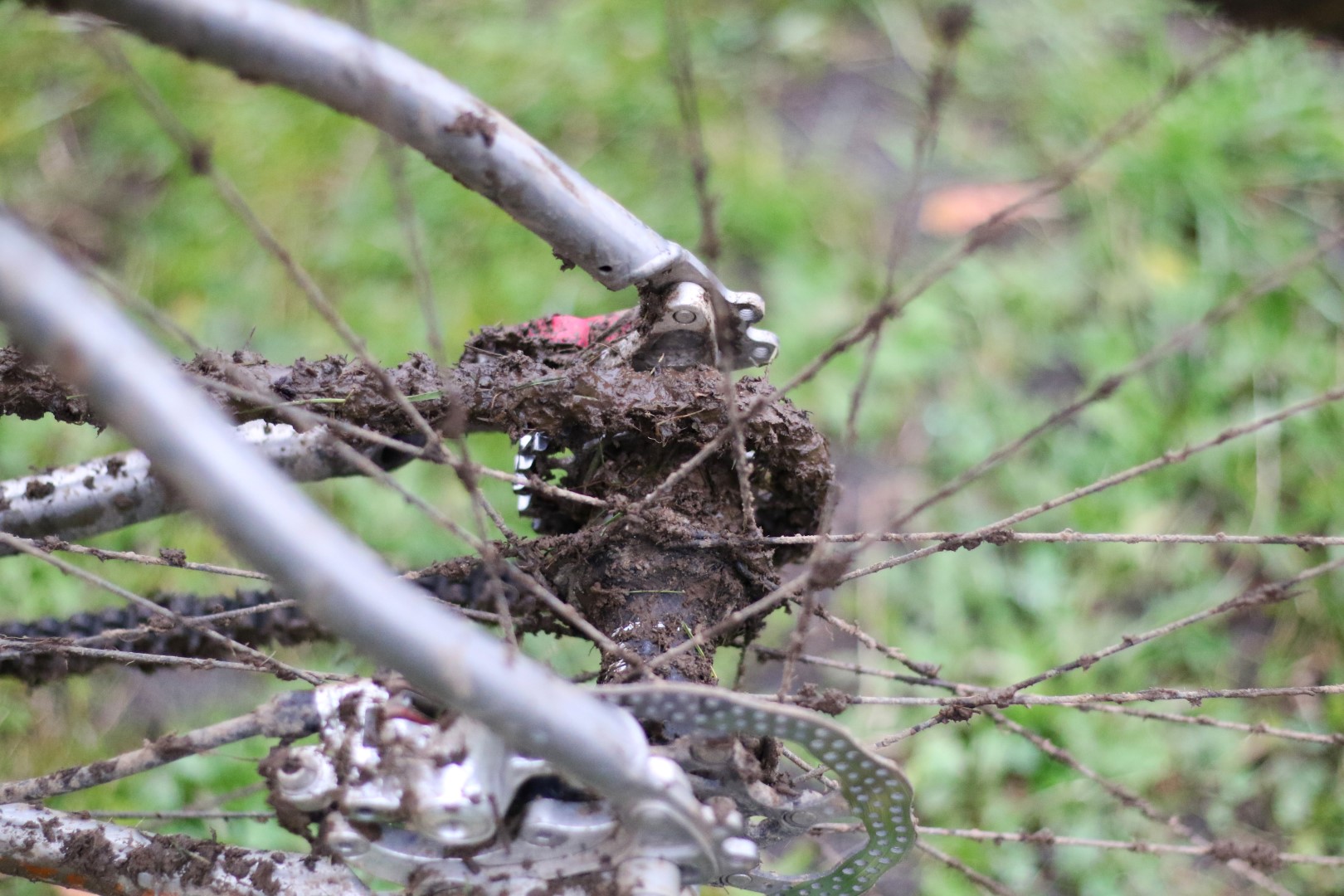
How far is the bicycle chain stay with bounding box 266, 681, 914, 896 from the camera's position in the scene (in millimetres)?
750

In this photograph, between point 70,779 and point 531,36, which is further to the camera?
point 531,36

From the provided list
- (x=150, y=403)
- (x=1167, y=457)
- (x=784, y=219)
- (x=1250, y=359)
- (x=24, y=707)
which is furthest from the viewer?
(x=784, y=219)

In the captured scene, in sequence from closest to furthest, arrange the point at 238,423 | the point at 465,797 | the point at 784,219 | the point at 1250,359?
the point at 465,797
the point at 238,423
the point at 1250,359
the point at 784,219

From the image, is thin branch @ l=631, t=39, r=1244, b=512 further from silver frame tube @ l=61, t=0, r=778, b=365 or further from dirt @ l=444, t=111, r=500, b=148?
dirt @ l=444, t=111, r=500, b=148

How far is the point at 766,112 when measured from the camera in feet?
9.05

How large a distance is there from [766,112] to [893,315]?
2.12 m

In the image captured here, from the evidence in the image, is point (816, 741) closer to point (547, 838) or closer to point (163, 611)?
point (547, 838)

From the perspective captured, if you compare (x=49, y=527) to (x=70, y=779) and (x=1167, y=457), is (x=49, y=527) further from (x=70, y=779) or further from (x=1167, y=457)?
(x=1167, y=457)

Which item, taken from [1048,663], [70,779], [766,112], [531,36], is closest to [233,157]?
[531,36]

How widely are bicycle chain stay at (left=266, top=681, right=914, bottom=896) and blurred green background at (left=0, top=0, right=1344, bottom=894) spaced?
3.38ft

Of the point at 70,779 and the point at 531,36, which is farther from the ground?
the point at 531,36

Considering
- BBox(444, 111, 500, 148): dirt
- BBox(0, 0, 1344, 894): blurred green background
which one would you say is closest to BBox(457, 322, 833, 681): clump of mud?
BBox(444, 111, 500, 148): dirt

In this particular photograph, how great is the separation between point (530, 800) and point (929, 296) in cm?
187

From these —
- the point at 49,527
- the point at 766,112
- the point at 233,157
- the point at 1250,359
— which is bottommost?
the point at 49,527
